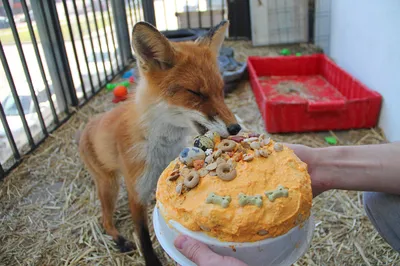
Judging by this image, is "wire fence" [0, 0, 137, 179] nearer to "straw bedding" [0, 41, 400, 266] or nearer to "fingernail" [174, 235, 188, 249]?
"straw bedding" [0, 41, 400, 266]

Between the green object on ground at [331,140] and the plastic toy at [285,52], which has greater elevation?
the plastic toy at [285,52]

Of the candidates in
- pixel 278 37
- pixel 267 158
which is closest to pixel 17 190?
pixel 267 158

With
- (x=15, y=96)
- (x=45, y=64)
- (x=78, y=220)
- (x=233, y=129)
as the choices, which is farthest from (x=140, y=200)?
(x=45, y=64)

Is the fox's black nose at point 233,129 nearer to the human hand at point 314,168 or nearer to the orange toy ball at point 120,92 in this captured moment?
the human hand at point 314,168

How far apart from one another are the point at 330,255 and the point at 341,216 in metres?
0.36

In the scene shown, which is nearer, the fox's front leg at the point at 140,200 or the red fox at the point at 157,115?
the red fox at the point at 157,115

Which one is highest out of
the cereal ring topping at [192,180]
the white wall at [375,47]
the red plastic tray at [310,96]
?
the cereal ring topping at [192,180]

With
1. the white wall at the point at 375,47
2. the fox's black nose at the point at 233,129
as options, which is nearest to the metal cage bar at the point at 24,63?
the fox's black nose at the point at 233,129

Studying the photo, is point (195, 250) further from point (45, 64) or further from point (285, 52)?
point (285, 52)

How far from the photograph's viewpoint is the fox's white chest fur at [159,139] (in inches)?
73.9

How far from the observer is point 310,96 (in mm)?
4098

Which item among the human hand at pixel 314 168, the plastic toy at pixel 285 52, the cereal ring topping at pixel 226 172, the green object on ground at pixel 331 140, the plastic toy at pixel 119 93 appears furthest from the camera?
the plastic toy at pixel 285 52

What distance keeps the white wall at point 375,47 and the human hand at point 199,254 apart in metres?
2.52

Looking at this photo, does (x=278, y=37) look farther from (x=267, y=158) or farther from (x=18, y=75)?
(x=267, y=158)
